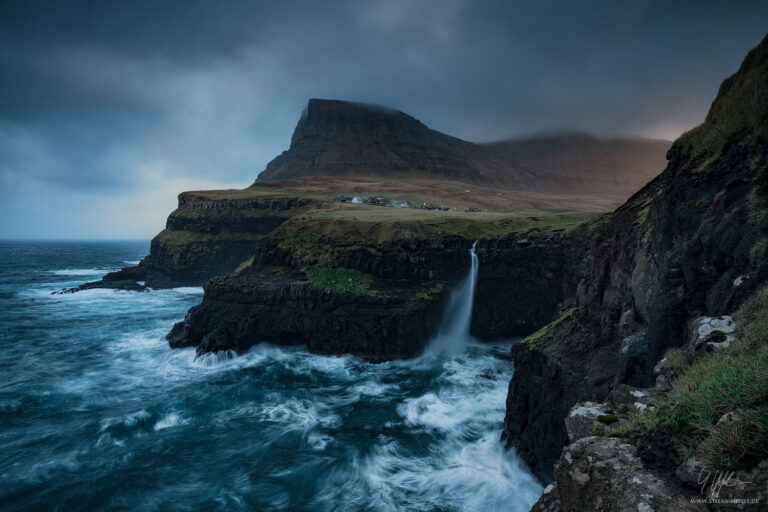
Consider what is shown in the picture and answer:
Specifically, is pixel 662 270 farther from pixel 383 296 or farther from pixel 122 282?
pixel 122 282

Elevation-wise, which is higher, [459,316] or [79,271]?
[79,271]

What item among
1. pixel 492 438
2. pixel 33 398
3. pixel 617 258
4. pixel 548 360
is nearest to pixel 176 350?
pixel 33 398

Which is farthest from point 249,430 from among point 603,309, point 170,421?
point 603,309

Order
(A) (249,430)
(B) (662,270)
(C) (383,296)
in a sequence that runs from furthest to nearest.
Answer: (C) (383,296)
(A) (249,430)
(B) (662,270)

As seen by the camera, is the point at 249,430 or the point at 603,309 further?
the point at 249,430

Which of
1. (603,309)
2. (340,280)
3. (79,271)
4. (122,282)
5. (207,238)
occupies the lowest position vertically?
(122,282)

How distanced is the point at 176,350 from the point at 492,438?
30172 millimetres

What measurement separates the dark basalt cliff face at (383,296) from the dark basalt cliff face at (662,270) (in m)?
16.6

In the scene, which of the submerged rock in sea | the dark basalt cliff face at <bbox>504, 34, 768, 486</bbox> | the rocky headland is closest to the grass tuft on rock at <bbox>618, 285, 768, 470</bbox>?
the rocky headland

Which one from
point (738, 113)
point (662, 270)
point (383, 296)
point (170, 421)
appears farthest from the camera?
point (383, 296)

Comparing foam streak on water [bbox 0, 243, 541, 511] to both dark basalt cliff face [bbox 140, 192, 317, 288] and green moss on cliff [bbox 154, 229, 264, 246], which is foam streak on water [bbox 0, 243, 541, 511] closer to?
dark basalt cliff face [bbox 140, 192, 317, 288]

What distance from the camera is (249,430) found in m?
22.5

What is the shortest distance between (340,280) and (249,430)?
16738mm

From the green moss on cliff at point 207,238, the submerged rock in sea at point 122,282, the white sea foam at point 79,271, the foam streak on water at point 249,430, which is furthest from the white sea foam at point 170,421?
the white sea foam at point 79,271
